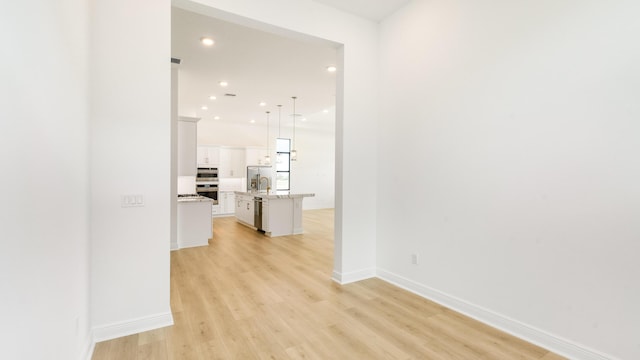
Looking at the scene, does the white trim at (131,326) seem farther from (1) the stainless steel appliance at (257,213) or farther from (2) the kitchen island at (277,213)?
(1) the stainless steel appliance at (257,213)

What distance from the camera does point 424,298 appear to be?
330 centimetres

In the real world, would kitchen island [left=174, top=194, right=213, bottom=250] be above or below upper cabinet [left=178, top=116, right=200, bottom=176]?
below

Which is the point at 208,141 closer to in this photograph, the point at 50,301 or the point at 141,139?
the point at 141,139

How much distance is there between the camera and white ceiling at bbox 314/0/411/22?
11.6ft

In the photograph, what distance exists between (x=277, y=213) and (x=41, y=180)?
5533 mm

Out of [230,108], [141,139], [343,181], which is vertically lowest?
[343,181]

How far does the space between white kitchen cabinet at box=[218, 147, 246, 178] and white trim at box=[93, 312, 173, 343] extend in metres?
7.40

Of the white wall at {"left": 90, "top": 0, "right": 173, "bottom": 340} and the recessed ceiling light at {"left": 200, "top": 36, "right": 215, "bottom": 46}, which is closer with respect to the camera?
the white wall at {"left": 90, "top": 0, "right": 173, "bottom": 340}

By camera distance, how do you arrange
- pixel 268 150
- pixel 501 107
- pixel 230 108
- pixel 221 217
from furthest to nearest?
pixel 268 150, pixel 221 217, pixel 230 108, pixel 501 107

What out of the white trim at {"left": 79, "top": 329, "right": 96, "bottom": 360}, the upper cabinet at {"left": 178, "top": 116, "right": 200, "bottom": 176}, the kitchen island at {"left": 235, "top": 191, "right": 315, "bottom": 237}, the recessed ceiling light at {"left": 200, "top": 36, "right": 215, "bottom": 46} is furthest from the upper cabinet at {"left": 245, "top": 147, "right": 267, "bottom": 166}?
the white trim at {"left": 79, "top": 329, "right": 96, "bottom": 360}

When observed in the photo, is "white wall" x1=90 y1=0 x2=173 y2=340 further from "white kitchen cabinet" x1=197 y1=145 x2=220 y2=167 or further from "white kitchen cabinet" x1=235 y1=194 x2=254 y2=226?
"white kitchen cabinet" x1=197 y1=145 x2=220 y2=167

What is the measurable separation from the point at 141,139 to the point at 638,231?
12.0 feet

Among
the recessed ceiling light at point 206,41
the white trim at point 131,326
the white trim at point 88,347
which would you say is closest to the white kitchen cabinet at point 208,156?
the recessed ceiling light at point 206,41

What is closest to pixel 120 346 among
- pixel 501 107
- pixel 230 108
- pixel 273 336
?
pixel 273 336
